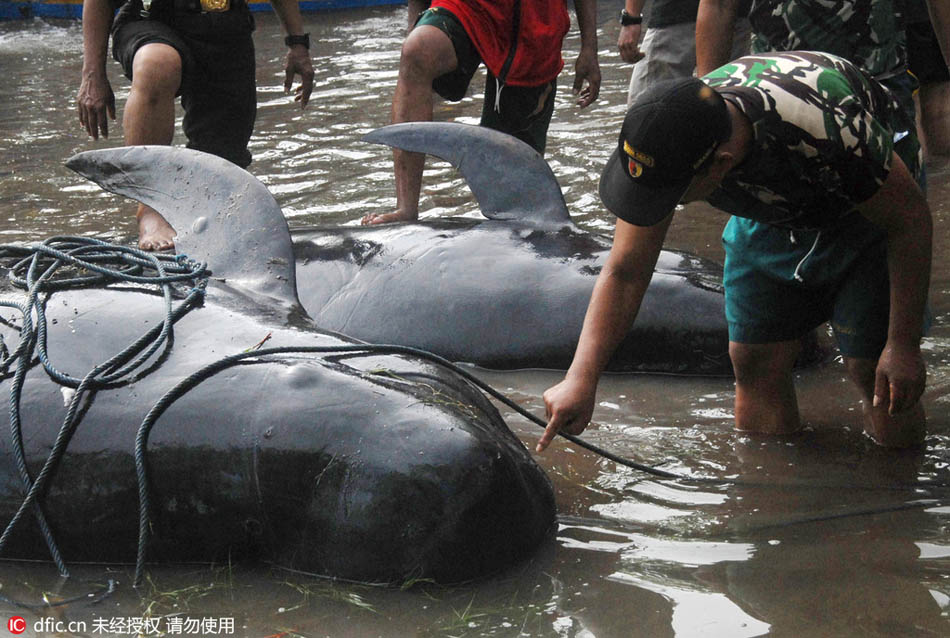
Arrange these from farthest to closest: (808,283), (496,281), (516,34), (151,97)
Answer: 1. (516,34)
2. (151,97)
3. (496,281)
4. (808,283)

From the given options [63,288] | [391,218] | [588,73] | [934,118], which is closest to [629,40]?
[588,73]

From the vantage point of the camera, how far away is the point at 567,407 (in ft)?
10.0

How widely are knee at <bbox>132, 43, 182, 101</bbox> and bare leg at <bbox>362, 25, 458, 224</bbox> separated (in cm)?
120

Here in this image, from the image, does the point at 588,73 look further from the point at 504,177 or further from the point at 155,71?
the point at 155,71

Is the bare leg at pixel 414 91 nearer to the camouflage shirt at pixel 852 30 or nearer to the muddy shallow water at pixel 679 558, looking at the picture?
the muddy shallow water at pixel 679 558

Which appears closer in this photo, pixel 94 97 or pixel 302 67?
pixel 94 97

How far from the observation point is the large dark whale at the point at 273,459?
9.35ft

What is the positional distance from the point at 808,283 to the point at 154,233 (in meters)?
3.16


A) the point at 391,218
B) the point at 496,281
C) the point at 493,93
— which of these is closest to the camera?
the point at 496,281

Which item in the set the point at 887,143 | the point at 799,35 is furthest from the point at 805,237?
the point at 799,35

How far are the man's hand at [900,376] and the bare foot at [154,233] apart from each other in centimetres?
324

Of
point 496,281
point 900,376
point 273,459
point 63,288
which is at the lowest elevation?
point 496,281

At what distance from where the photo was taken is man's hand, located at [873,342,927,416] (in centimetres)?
313

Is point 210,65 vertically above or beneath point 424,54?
beneath
